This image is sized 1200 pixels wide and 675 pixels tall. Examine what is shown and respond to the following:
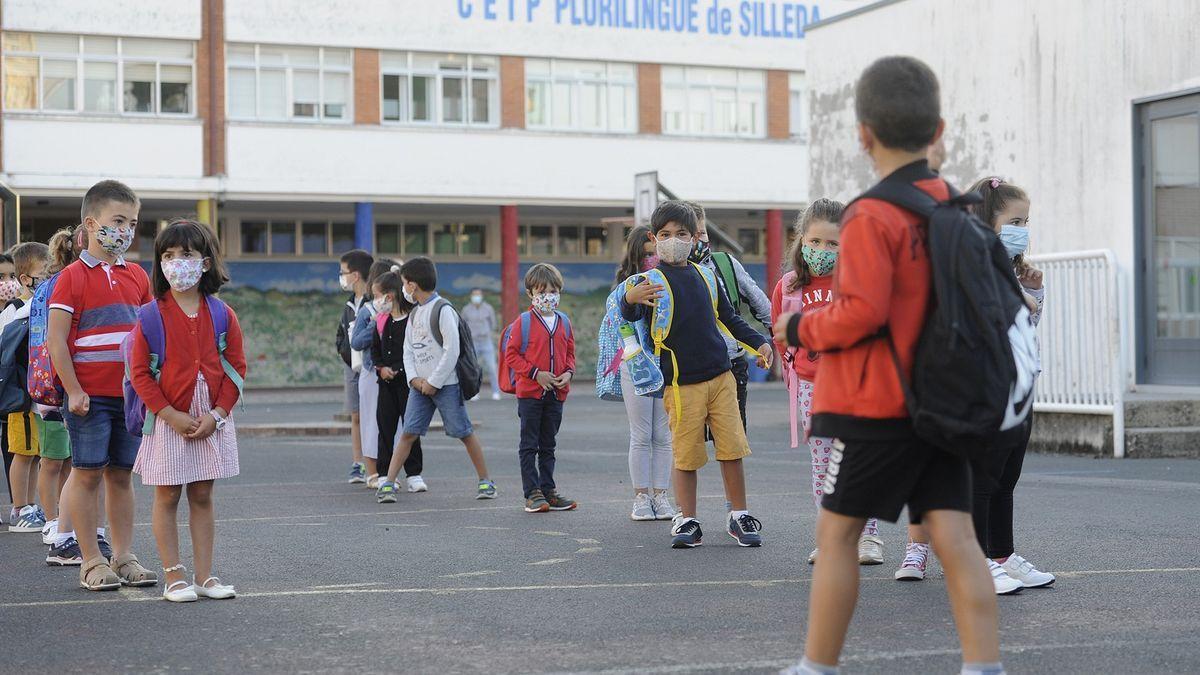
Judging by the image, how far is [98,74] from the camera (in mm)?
31344

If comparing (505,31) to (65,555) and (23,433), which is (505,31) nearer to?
(23,433)

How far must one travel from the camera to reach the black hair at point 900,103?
4.54 meters

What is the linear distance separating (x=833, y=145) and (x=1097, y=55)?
16.7ft

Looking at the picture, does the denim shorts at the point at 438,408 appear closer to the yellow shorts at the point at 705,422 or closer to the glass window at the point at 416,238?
the yellow shorts at the point at 705,422

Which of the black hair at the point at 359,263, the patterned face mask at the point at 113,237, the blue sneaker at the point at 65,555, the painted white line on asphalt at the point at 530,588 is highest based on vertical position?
the black hair at the point at 359,263

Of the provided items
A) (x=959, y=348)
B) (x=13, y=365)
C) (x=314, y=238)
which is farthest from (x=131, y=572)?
(x=314, y=238)

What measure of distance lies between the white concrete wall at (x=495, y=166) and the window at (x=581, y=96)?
1.35 feet

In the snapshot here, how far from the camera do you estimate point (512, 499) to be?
11.2 metres

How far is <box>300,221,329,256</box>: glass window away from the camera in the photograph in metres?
35.5

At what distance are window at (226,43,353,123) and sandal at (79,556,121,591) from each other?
85.8 feet

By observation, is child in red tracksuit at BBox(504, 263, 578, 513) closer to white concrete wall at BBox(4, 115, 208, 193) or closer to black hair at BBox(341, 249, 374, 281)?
black hair at BBox(341, 249, 374, 281)

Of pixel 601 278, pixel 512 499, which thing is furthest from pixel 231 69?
pixel 512 499

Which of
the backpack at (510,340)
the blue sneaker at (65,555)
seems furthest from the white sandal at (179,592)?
the backpack at (510,340)

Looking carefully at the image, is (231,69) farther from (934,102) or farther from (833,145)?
(934,102)
